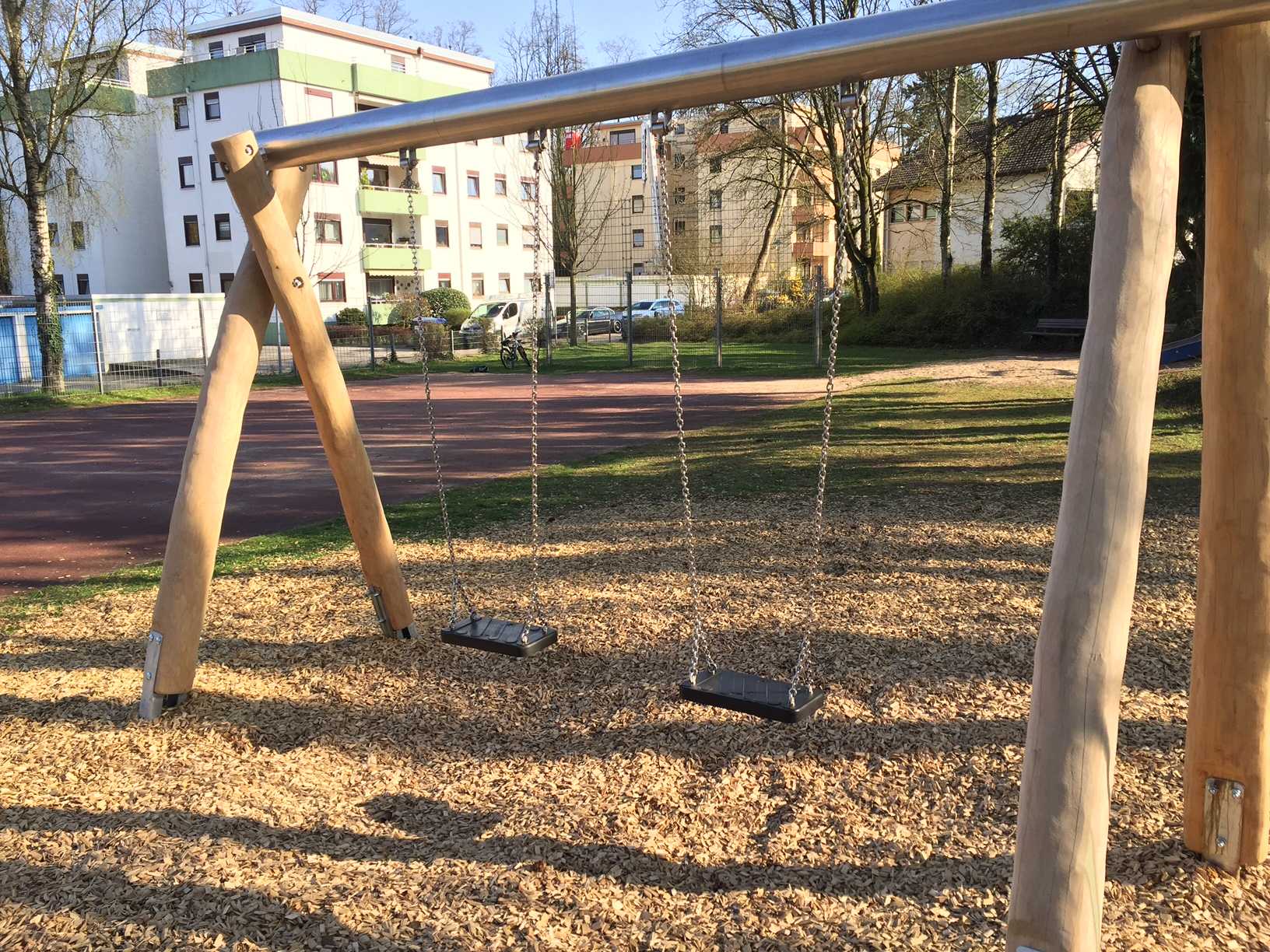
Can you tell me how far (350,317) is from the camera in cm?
3781

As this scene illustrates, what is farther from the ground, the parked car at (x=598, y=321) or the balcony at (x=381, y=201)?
the balcony at (x=381, y=201)

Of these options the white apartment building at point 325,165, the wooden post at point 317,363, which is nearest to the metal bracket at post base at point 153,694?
the wooden post at point 317,363

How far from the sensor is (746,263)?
137 feet

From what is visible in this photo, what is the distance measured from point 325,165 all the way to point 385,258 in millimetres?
6175

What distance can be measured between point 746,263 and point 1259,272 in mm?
40265

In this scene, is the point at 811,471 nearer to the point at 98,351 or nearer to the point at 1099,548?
the point at 1099,548

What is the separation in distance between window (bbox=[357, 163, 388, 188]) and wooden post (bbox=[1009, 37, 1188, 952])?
41.9 m

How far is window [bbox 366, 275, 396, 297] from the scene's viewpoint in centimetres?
4208

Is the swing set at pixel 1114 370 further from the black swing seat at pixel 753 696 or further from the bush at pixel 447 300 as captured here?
the bush at pixel 447 300

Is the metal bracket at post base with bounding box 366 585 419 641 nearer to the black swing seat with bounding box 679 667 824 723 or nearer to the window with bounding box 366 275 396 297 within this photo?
the black swing seat with bounding box 679 667 824 723

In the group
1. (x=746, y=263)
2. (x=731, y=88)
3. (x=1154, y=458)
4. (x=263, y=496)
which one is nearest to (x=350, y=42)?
(x=746, y=263)

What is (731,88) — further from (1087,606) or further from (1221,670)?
(1221,670)

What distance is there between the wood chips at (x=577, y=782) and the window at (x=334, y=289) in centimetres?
3605

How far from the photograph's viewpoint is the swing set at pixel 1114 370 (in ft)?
7.11
